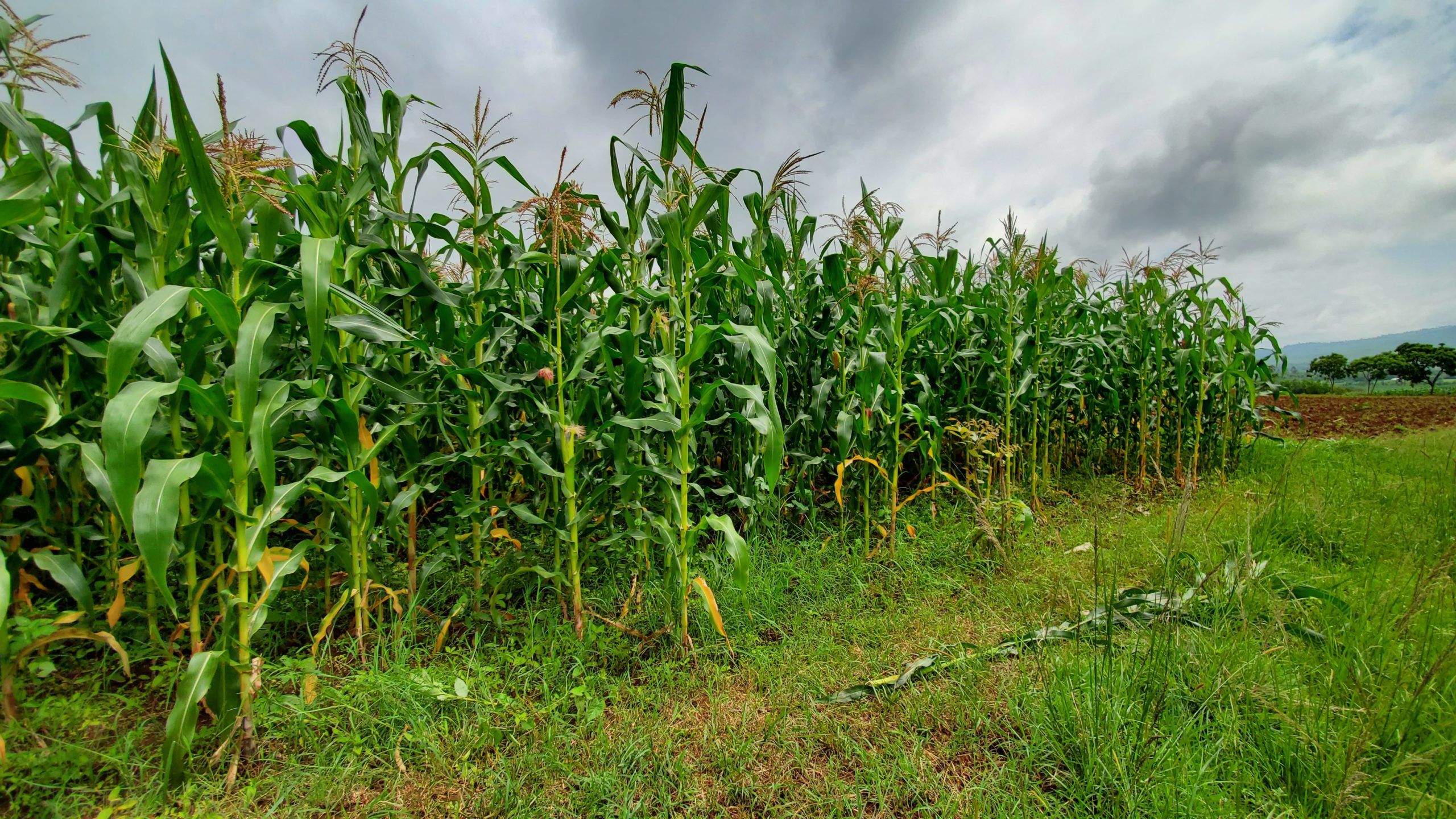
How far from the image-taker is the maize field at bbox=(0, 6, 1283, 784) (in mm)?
1617

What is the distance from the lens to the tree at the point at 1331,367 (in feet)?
127

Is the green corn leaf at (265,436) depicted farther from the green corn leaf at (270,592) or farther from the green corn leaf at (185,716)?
the green corn leaf at (185,716)

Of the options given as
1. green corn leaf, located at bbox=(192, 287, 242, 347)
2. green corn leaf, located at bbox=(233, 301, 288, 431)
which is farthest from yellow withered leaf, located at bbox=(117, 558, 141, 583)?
green corn leaf, located at bbox=(192, 287, 242, 347)

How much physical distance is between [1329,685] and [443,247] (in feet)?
11.5

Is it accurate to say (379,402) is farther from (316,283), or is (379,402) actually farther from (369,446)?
(316,283)

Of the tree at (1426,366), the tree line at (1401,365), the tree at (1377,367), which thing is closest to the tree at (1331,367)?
the tree line at (1401,365)

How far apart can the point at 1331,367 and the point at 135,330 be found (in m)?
A: 60.0

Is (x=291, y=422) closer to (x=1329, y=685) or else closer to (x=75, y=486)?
(x=75, y=486)

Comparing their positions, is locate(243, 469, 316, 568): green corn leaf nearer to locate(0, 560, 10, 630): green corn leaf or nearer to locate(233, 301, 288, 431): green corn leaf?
locate(233, 301, 288, 431): green corn leaf

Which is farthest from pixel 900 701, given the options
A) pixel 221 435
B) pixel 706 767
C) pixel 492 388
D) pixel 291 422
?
pixel 221 435

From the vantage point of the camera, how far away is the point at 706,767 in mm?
1640

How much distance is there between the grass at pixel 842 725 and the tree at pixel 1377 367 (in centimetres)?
5538

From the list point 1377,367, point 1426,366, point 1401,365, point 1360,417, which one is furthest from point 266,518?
point 1377,367

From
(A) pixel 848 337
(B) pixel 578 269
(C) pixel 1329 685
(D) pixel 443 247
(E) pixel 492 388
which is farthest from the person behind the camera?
(A) pixel 848 337
